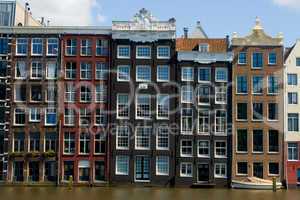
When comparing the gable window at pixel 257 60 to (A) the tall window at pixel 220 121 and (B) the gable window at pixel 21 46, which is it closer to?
(A) the tall window at pixel 220 121

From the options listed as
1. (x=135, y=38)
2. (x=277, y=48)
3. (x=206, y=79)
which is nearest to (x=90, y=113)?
(x=135, y=38)

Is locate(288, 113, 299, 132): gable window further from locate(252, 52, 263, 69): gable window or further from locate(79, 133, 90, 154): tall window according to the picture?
locate(79, 133, 90, 154): tall window

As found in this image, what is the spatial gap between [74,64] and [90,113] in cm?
595

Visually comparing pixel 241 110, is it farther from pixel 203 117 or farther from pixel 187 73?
pixel 187 73

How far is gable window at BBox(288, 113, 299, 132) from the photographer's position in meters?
59.3

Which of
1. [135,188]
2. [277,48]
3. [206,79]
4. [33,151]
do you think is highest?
[277,48]

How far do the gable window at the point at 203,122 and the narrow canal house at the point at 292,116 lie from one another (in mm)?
8810

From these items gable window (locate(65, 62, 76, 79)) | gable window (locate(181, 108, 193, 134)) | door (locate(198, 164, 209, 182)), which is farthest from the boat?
gable window (locate(65, 62, 76, 79))

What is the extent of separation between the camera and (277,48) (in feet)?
197

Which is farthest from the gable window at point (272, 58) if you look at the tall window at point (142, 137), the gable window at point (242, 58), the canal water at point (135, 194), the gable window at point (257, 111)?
the tall window at point (142, 137)

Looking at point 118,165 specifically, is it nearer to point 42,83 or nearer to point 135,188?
point 135,188

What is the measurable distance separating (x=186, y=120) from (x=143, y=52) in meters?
9.19

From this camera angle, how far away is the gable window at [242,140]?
58875mm

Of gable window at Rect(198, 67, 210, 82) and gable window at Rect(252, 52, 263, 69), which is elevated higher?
gable window at Rect(252, 52, 263, 69)
